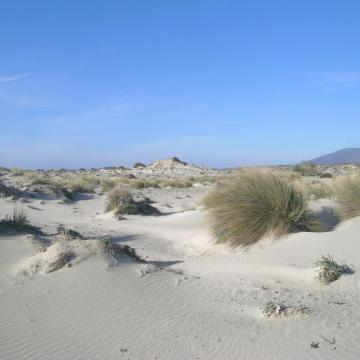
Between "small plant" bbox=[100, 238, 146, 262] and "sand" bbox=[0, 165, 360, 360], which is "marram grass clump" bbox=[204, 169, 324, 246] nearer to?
"sand" bbox=[0, 165, 360, 360]

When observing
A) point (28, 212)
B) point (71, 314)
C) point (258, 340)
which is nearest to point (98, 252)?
point (71, 314)

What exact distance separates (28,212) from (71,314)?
1446 cm

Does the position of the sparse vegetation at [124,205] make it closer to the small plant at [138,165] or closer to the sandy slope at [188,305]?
the sandy slope at [188,305]

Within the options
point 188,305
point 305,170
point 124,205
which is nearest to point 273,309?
point 188,305

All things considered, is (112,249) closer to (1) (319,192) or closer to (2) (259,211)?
(2) (259,211)

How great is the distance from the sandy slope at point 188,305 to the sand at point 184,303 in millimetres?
13

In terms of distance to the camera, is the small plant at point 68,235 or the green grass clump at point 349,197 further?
the green grass clump at point 349,197

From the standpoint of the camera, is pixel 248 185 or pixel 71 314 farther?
pixel 248 185

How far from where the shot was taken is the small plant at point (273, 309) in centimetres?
602

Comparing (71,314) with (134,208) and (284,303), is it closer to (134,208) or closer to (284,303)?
(284,303)

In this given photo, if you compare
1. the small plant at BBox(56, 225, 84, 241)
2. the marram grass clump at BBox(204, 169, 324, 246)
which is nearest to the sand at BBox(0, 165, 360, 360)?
the marram grass clump at BBox(204, 169, 324, 246)

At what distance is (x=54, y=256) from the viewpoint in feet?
28.0

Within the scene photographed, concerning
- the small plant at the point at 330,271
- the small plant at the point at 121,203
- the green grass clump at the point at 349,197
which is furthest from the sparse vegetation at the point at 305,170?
the small plant at the point at 330,271

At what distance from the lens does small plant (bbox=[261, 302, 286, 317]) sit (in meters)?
6.02
